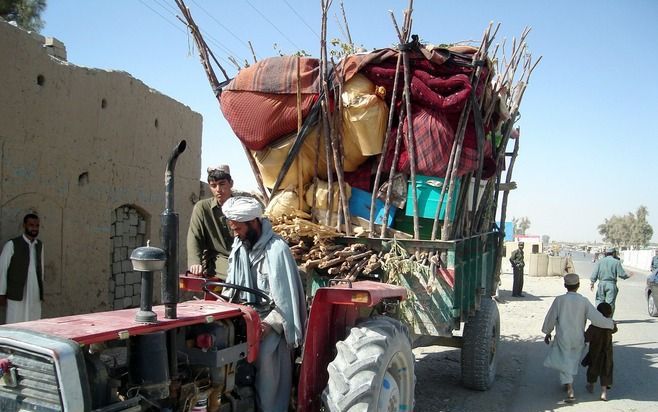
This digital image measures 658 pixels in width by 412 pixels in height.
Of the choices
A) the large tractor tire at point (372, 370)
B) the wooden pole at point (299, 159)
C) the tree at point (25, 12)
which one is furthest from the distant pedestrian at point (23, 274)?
the tree at point (25, 12)

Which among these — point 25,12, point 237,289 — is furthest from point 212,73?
point 25,12

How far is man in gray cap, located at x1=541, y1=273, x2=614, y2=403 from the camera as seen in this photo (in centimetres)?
643

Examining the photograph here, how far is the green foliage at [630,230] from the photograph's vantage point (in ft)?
291

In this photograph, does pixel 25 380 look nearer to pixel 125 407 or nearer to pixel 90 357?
pixel 90 357

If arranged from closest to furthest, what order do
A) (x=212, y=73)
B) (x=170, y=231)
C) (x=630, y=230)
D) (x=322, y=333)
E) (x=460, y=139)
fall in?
(x=170, y=231)
(x=322, y=333)
(x=460, y=139)
(x=212, y=73)
(x=630, y=230)

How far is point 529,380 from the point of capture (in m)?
7.04

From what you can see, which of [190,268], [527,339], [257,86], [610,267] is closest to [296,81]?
[257,86]

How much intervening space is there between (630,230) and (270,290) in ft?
332

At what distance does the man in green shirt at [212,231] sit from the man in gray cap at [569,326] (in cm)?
387

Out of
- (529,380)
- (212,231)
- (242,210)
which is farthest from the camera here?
(529,380)

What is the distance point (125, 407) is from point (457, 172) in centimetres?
384

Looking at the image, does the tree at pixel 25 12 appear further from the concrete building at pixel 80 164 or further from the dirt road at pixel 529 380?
the dirt road at pixel 529 380

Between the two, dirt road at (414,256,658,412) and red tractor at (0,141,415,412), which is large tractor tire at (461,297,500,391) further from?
red tractor at (0,141,415,412)

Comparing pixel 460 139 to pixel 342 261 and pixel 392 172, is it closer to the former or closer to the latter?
pixel 392 172
